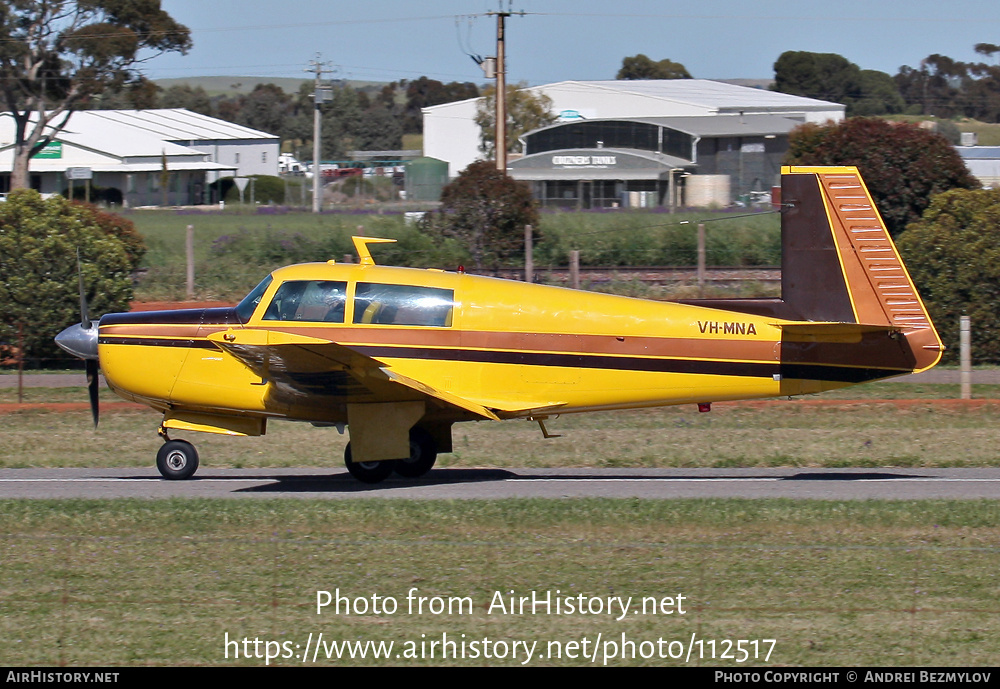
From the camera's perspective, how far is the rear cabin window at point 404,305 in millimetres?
10383

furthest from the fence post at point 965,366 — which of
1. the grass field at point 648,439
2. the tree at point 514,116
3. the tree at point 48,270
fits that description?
the tree at point 514,116

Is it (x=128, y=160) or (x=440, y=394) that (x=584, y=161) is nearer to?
(x=128, y=160)

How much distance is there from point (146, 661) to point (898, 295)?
284 inches

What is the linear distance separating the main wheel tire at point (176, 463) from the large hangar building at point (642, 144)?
4124cm

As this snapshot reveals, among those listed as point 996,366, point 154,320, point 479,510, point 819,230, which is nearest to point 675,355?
point 819,230

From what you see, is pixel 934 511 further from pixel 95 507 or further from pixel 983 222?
Answer: pixel 983 222

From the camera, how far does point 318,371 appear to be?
9859 mm

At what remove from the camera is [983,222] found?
61.8 feet

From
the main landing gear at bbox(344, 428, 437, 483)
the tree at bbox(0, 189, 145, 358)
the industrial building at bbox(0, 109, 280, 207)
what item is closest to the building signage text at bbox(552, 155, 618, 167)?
the industrial building at bbox(0, 109, 280, 207)

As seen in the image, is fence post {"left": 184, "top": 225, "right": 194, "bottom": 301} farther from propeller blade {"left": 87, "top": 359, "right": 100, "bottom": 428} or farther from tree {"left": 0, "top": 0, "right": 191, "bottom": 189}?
tree {"left": 0, "top": 0, "right": 191, "bottom": 189}

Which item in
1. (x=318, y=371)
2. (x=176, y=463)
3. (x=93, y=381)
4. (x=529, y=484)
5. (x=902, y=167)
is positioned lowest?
(x=529, y=484)

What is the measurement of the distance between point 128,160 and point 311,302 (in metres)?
57.0

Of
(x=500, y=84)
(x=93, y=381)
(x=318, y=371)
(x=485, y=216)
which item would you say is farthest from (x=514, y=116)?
(x=318, y=371)

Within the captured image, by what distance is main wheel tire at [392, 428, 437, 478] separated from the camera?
11172 millimetres
